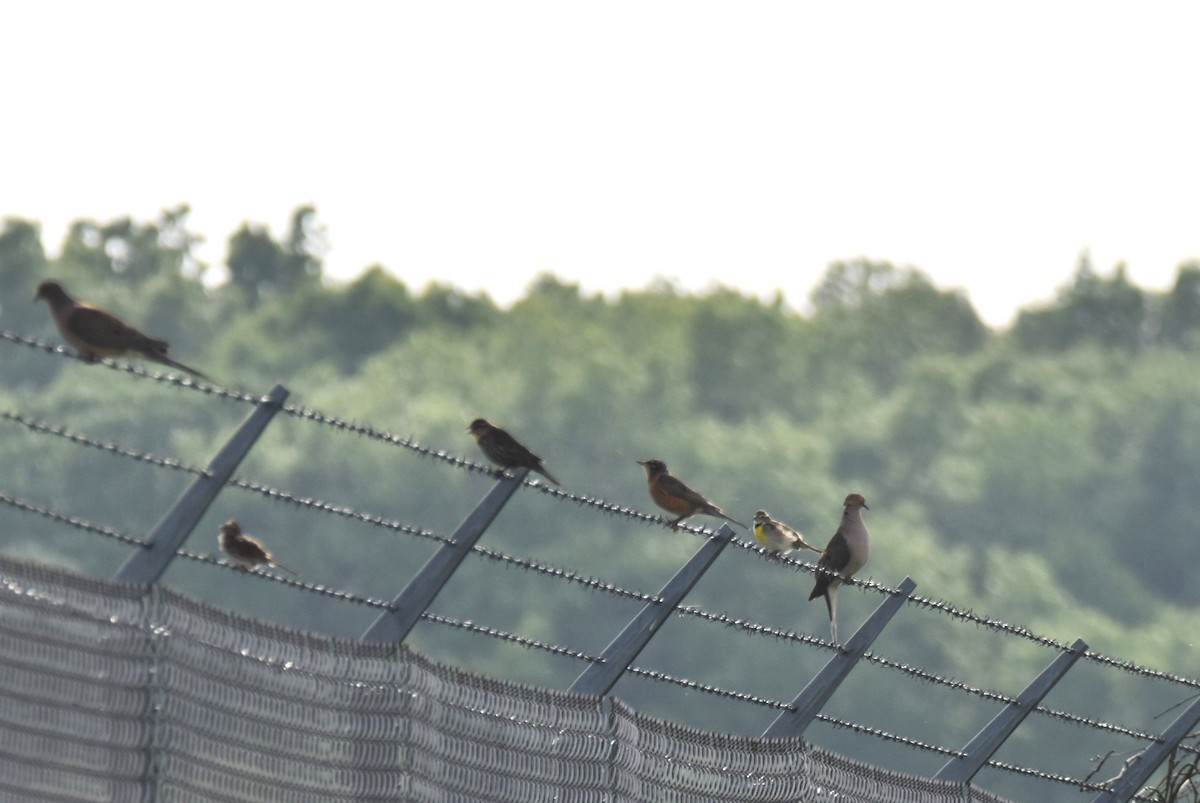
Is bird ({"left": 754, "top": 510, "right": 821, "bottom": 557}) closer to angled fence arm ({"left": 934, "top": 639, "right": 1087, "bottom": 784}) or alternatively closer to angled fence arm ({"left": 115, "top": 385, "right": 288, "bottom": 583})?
angled fence arm ({"left": 934, "top": 639, "right": 1087, "bottom": 784})

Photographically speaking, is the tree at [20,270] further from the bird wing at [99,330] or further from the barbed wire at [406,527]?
the barbed wire at [406,527]

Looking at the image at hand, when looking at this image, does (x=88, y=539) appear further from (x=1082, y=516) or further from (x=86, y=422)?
(x=1082, y=516)

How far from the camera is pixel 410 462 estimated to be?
79062 mm

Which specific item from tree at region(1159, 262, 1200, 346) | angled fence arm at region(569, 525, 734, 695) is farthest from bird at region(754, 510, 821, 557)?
tree at region(1159, 262, 1200, 346)

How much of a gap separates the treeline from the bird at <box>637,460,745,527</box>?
49076mm

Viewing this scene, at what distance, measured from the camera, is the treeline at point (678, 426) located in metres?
72.8

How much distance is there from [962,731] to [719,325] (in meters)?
46.3

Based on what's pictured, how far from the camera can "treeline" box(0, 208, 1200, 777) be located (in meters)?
72.8

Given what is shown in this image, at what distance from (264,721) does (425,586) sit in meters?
0.55

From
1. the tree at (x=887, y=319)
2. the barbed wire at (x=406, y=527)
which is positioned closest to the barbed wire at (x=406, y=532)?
the barbed wire at (x=406, y=527)

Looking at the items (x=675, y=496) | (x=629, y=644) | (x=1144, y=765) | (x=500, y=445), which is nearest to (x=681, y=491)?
(x=675, y=496)

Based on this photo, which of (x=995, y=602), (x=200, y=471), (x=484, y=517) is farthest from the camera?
(x=995, y=602)

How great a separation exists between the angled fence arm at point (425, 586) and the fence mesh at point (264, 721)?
65mm

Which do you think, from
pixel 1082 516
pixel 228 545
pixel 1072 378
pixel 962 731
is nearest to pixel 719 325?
pixel 1072 378
